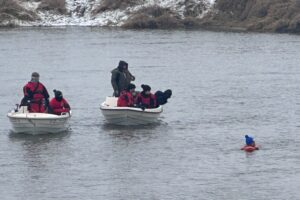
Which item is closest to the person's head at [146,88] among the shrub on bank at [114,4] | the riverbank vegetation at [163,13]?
the riverbank vegetation at [163,13]

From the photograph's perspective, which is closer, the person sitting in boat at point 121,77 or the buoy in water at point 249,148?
the buoy in water at point 249,148

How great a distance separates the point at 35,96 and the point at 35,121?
76cm

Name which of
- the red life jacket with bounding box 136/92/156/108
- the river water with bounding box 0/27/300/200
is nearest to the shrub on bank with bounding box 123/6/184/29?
the river water with bounding box 0/27/300/200

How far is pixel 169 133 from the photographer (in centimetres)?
2706

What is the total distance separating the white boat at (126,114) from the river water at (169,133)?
26 centimetres

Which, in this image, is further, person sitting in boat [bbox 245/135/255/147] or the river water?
person sitting in boat [bbox 245/135/255/147]

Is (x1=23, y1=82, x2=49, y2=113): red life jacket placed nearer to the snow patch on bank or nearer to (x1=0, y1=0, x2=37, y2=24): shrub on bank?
the snow patch on bank

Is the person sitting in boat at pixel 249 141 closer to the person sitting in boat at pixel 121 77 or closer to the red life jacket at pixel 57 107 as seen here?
the person sitting in boat at pixel 121 77

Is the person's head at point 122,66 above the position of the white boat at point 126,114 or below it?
above

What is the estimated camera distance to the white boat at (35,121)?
85.6 ft

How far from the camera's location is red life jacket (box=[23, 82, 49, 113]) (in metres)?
26.4

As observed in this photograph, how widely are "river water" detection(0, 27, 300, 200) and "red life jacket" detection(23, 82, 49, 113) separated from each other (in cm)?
90

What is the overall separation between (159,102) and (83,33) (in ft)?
106

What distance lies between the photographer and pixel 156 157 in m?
23.7
